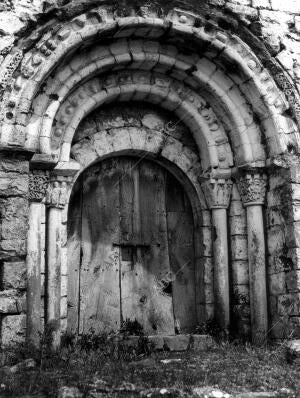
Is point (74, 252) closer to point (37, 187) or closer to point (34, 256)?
point (34, 256)

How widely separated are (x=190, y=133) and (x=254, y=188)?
1260 millimetres

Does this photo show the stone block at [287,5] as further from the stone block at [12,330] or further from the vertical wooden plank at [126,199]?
the stone block at [12,330]

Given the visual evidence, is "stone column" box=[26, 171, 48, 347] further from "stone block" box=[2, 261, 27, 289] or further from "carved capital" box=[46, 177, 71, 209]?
"stone block" box=[2, 261, 27, 289]

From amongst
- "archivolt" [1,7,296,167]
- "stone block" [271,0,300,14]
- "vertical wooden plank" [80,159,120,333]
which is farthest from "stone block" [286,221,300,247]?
"stone block" [271,0,300,14]

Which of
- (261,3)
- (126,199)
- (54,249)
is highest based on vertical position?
(261,3)

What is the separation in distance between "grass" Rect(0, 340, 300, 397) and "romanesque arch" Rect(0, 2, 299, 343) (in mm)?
662

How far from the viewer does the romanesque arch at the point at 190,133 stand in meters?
6.65

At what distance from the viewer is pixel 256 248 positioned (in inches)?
293

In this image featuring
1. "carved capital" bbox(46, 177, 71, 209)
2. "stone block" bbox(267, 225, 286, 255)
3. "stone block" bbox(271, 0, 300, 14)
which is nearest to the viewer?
"carved capital" bbox(46, 177, 71, 209)

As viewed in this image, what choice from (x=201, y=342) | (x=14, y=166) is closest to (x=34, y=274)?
(x=14, y=166)

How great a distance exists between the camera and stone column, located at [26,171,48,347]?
6141mm

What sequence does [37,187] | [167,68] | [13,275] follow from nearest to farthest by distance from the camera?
[13,275] < [37,187] < [167,68]

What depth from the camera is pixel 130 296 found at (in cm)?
761

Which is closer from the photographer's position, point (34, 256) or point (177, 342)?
point (34, 256)
